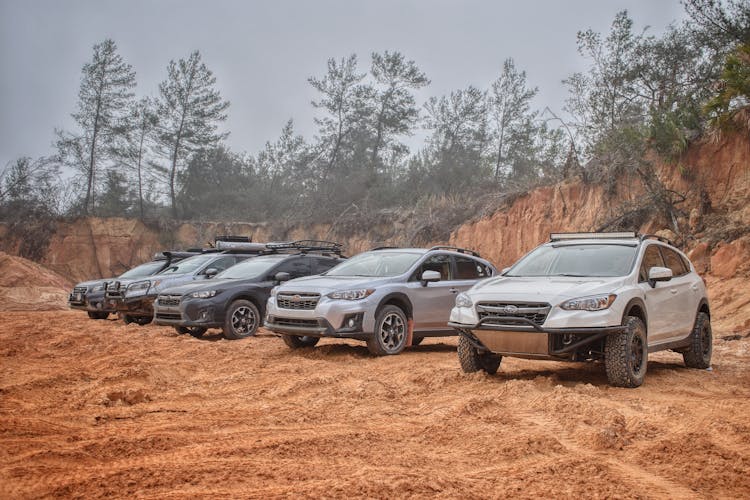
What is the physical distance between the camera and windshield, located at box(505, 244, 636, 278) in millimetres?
9062

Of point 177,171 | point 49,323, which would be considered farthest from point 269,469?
point 177,171

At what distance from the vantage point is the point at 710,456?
5.24m

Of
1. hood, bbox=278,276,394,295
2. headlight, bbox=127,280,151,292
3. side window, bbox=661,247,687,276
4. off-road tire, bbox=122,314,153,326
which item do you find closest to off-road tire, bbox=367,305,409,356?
hood, bbox=278,276,394,295

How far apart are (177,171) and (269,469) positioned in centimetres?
3851

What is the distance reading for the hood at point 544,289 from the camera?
26.8 ft

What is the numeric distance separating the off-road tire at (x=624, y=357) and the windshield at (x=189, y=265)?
11037 millimetres

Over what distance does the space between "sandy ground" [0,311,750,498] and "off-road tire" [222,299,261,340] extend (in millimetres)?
3595

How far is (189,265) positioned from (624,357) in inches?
463

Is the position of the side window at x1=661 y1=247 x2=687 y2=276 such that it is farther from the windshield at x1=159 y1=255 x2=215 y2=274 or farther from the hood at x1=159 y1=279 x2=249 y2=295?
the windshield at x1=159 y1=255 x2=215 y2=274

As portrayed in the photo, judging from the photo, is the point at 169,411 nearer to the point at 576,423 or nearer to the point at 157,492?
the point at 157,492

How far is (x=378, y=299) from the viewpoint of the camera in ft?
36.5

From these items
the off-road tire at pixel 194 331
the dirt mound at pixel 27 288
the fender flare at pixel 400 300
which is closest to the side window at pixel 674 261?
the fender flare at pixel 400 300

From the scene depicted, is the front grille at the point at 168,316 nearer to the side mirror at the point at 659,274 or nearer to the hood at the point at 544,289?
the hood at the point at 544,289

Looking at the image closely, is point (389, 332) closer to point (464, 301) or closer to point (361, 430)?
point (464, 301)
